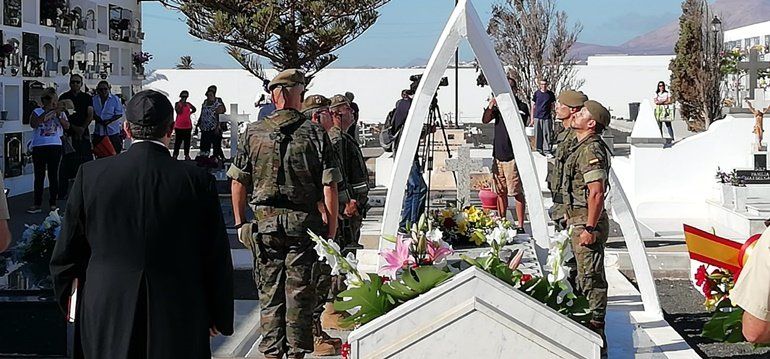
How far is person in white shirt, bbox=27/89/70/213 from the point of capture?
13.6 m

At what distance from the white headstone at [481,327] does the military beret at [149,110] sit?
128cm

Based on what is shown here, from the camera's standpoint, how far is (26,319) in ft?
20.7

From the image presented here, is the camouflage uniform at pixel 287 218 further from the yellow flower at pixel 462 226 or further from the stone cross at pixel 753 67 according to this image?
the stone cross at pixel 753 67

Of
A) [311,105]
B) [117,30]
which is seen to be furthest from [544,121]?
[311,105]

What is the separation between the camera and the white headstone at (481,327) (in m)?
4.12

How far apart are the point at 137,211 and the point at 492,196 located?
23.2 feet

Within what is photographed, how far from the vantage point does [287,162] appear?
5.69 meters

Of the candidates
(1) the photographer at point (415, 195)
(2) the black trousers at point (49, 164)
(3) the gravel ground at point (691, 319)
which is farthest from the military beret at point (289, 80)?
(2) the black trousers at point (49, 164)

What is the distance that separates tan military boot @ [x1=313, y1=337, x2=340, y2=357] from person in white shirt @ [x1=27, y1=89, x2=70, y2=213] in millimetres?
8118

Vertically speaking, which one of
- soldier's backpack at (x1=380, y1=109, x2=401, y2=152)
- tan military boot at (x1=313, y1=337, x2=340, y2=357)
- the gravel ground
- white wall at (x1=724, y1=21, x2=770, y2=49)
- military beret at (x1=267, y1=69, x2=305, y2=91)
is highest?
white wall at (x1=724, y1=21, x2=770, y2=49)

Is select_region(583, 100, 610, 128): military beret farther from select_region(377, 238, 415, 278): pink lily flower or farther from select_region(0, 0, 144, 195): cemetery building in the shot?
select_region(0, 0, 144, 195): cemetery building

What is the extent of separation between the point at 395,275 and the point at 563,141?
7.10 feet

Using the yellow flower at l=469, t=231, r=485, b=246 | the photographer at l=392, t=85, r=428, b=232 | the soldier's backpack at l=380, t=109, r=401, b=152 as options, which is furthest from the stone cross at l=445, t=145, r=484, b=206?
the yellow flower at l=469, t=231, r=485, b=246

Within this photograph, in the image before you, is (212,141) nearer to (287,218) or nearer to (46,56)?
(46,56)
